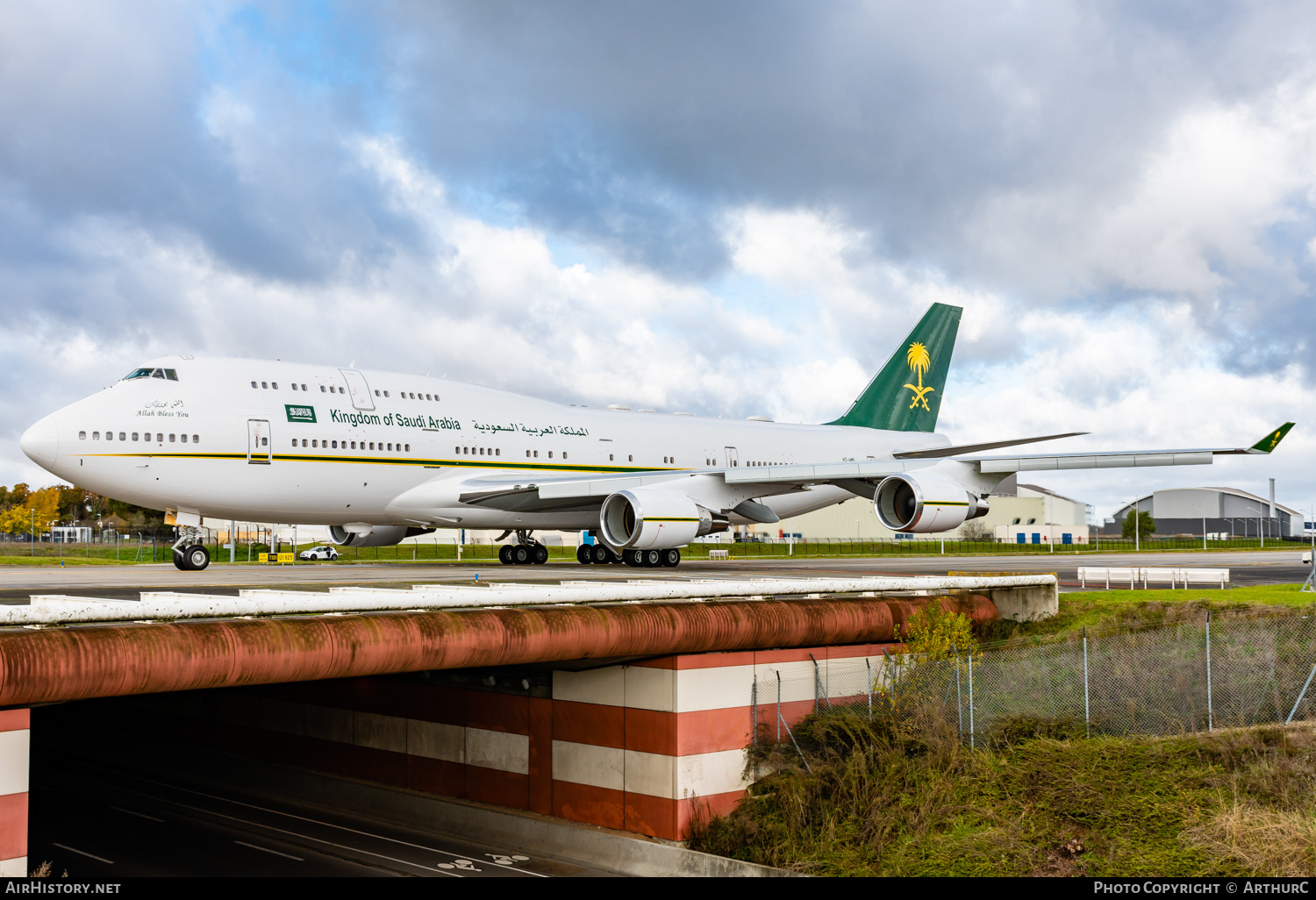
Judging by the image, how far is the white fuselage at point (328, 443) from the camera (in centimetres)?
2477

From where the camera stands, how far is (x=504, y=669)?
2138cm

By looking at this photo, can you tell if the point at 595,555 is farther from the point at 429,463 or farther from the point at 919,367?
the point at 919,367

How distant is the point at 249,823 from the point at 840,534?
79.3 metres

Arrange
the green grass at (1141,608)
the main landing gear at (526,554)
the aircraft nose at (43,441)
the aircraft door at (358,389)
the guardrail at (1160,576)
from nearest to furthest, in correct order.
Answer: the green grass at (1141,608), the aircraft nose at (43,441), the aircraft door at (358,389), the guardrail at (1160,576), the main landing gear at (526,554)

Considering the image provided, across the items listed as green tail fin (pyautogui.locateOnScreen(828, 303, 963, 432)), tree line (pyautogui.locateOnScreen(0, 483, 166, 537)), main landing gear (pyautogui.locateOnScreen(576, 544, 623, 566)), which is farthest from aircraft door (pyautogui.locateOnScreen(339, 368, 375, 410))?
tree line (pyautogui.locateOnScreen(0, 483, 166, 537))

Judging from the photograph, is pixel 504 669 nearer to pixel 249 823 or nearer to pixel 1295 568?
pixel 249 823

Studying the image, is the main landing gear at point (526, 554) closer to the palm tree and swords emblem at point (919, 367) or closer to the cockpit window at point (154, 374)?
the cockpit window at point (154, 374)

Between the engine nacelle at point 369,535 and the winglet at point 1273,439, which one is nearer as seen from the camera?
the winglet at point 1273,439

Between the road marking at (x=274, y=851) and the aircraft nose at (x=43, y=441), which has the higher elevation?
the aircraft nose at (x=43, y=441)

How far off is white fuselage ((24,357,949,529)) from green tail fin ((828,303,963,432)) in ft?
32.7

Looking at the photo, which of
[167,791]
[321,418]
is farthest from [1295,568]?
[167,791]

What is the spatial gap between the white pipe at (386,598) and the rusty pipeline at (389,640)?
0.73 feet

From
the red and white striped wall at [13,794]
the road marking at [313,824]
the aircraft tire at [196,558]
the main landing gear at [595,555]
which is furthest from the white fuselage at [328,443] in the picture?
the red and white striped wall at [13,794]

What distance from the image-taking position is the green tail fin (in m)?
44.7
